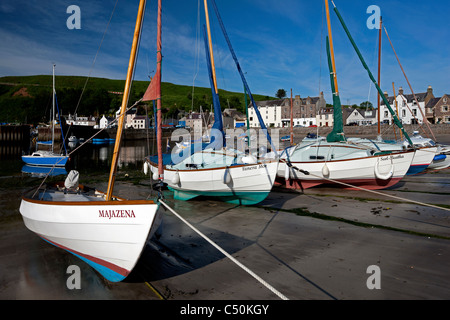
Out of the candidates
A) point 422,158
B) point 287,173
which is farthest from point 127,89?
point 422,158

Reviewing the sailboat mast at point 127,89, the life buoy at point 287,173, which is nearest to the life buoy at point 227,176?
the life buoy at point 287,173

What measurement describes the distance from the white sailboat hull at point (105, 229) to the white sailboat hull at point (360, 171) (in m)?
10.6

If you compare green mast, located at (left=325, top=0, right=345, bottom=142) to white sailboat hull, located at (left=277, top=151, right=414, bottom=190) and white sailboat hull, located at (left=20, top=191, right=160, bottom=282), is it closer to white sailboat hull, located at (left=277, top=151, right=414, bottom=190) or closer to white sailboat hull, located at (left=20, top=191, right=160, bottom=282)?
white sailboat hull, located at (left=277, top=151, right=414, bottom=190)

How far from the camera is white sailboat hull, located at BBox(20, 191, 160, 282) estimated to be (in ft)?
18.5

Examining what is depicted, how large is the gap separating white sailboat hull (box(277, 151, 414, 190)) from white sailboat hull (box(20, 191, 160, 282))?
10.6 meters

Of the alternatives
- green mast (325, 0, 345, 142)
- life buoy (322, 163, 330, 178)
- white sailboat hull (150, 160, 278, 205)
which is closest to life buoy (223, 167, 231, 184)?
white sailboat hull (150, 160, 278, 205)

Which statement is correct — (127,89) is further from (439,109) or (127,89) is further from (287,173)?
(439,109)

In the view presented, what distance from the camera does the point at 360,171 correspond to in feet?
50.6

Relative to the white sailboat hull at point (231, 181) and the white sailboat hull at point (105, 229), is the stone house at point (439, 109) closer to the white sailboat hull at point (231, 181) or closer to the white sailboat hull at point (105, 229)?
the white sailboat hull at point (231, 181)

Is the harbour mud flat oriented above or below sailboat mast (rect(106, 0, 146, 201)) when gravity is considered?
below

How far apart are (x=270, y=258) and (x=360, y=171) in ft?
33.0
